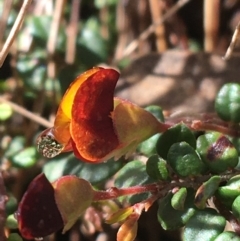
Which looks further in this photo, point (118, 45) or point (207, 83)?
point (118, 45)

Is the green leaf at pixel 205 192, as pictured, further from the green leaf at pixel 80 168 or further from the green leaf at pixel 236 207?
the green leaf at pixel 80 168

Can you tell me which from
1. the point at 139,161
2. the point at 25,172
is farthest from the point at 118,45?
the point at 139,161

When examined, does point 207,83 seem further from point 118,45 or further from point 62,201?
point 62,201

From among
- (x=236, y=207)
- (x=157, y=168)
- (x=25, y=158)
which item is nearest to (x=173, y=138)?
(x=157, y=168)

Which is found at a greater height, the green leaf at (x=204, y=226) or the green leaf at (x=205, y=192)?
the green leaf at (x=205, y=192)

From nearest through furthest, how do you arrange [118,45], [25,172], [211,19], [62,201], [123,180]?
1. [62,201]
2. [123,180]
3. [25,172]
4. [211,19]
5. [118,45]

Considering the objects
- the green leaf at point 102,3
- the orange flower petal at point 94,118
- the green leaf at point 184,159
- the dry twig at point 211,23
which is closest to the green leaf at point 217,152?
the green leaf at point 184,159

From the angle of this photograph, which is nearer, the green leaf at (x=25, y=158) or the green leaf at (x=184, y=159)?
the green leaf at (x=184, y=159)
